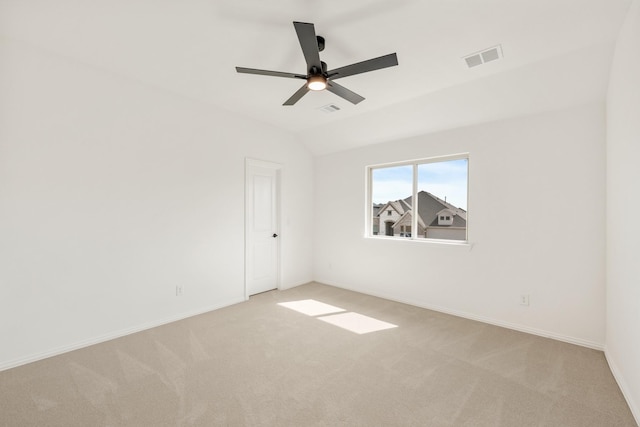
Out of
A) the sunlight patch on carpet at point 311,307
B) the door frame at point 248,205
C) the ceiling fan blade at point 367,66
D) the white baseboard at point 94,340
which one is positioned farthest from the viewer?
the door frame at point 248,205

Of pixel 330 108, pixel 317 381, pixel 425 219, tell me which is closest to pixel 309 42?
pixel 330 108

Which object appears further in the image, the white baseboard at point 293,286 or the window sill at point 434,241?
the white baseboard at point 293,286

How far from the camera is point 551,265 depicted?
3014 mm

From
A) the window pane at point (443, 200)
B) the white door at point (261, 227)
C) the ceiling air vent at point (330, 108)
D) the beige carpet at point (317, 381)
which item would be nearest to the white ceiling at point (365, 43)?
the ceiling air vent at point (330, 108)

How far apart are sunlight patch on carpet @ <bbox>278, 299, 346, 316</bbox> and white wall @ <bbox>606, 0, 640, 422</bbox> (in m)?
2.73

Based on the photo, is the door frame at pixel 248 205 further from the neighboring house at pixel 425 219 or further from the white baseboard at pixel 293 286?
the neighboring house at pixel 425 219

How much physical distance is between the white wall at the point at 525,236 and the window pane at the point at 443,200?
21cm

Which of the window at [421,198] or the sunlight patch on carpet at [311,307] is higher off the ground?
the window at [421,198]

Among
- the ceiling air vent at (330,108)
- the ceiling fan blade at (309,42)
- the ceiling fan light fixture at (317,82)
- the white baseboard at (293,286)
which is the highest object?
the ceiling air vent at (330,108)

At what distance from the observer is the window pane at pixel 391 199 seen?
438 cm

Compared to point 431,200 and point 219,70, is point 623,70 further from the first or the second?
point 219,70

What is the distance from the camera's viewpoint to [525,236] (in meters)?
3.17

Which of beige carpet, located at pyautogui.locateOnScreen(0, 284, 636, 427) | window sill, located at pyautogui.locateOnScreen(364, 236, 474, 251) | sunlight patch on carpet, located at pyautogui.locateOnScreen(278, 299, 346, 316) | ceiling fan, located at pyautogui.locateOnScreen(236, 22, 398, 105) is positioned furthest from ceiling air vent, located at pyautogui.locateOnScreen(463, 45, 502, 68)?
sunlight patch on carpet, located at pyautogui.locateOnScreen(278, 299, 346, 316)

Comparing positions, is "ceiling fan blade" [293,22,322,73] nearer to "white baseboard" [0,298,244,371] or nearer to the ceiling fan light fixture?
the ceiling fan light fixture
